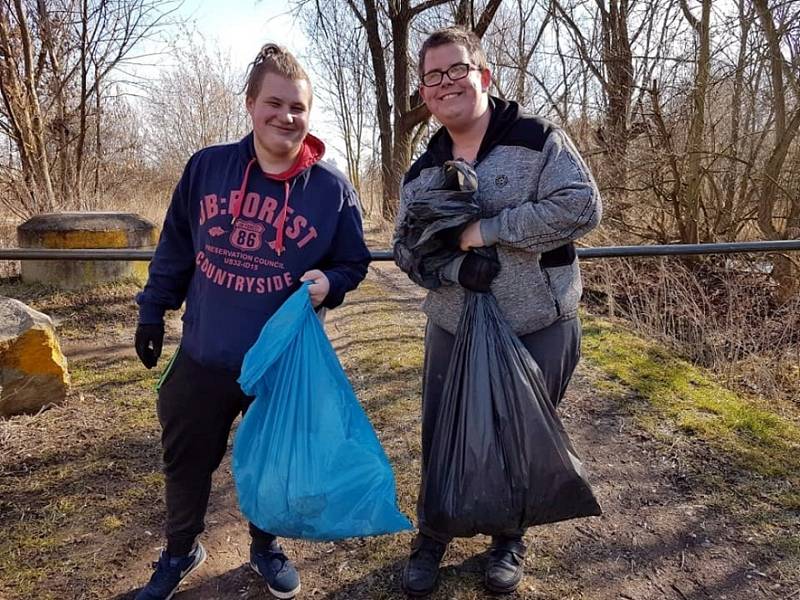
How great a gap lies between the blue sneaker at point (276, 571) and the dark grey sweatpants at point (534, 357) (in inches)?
18.2

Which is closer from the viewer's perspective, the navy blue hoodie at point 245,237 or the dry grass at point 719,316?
the navy blue hoodie at point 245,237

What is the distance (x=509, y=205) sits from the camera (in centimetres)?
163

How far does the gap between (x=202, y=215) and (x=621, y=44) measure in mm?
8131

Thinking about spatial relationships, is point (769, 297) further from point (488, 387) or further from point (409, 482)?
→ point (488, 387)

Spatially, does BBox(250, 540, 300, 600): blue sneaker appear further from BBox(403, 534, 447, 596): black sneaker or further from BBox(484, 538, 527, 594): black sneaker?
BBox(484, 538, 527, 594): black sneaker

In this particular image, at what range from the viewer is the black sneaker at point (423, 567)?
1900 millimetres

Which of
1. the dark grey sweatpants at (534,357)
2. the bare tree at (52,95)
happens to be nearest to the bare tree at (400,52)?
the bare tree at (52,95)

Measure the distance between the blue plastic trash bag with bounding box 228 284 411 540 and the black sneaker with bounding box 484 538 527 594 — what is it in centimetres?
60

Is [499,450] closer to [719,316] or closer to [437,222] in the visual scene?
[437,222]

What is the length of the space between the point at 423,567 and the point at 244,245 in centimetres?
123

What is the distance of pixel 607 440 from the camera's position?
2.98 metres

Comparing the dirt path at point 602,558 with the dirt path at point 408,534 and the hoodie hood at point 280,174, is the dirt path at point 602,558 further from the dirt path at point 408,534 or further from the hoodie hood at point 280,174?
the hoodie hood at point 280,174

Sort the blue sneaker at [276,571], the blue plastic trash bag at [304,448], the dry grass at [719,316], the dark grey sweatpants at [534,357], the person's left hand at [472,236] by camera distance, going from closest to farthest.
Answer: the blue plastic trash bag at [304,448], the person's left hand at [472,236], the dark grey sweatpants at [534,357], the blue sneaker at [276,571], the dry grass at [719,316]

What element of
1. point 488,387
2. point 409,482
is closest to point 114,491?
point 409,482
